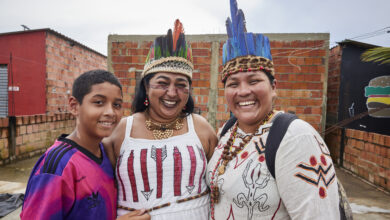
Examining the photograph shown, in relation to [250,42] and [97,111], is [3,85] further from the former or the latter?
[250,42]

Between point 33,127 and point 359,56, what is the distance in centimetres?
850

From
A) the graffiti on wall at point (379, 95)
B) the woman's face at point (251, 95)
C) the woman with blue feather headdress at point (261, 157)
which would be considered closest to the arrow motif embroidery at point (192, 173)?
the woman with blue feather headdress at point (261, 157)

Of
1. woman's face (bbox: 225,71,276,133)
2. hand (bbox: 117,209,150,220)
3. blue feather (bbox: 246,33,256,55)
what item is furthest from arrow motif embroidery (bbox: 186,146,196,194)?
blue feather (bbox: 246,33,256,55)

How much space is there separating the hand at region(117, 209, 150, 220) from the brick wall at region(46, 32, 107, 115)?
27.5 ft

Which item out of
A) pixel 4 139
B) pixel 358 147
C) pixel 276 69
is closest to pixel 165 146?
pixel 276 69

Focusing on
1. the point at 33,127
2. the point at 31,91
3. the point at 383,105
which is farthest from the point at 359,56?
the point at 31,91

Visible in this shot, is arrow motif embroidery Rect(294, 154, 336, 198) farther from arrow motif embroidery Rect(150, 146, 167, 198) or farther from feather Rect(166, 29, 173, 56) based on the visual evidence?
feather Rect(166, 29, 173, 56)

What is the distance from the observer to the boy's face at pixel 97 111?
4.50ft

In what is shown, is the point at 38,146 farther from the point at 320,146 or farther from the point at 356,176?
the point at 356,176

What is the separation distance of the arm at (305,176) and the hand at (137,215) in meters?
0.88

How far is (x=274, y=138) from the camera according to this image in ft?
3.99

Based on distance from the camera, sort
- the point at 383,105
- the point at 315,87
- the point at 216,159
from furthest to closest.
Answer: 1. the point at 383,105
2. the point at 315,87
3. the point at 216,159

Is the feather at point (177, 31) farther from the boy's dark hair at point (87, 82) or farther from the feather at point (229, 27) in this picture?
the boy's dark hair at point (87, 82)

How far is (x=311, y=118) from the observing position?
14.1 ft
